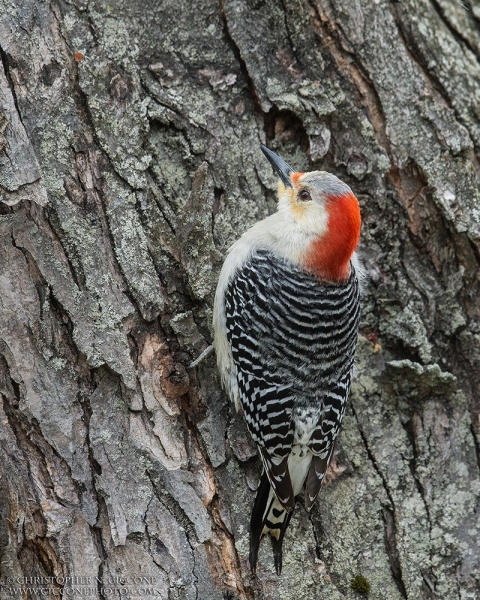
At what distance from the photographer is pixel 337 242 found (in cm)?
407

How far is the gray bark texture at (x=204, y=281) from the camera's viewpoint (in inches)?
140

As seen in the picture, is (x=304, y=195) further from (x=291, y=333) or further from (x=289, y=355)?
(x=289, y=355)

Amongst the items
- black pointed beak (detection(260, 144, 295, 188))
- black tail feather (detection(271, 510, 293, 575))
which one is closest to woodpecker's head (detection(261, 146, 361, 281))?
black pointed beak (detection(260, 144, 295, 188))

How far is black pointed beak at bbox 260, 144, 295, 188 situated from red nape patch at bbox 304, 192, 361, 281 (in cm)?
33

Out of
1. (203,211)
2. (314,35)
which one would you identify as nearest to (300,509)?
(203,211)

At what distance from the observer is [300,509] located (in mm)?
3936

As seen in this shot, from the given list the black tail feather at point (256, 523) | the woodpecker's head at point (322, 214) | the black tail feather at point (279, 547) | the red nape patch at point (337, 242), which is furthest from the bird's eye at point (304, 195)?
the black tail feather at point (279, 547)

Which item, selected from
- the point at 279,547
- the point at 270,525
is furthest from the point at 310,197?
the point at 279,547

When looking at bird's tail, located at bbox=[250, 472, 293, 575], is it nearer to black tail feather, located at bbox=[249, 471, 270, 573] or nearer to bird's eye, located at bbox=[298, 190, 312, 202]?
black tail feather, located at bbox=[249, 471, 270, 573]

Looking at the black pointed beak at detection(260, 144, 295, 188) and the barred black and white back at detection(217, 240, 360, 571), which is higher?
the black pointed beak at detection(260, 144, 295, 188)

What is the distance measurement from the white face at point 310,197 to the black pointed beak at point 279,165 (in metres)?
0.04

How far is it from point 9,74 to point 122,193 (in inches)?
34.4

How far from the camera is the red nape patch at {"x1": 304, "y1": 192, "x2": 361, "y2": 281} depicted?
4008 millimetres

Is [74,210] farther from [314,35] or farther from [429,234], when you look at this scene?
[429,234]
